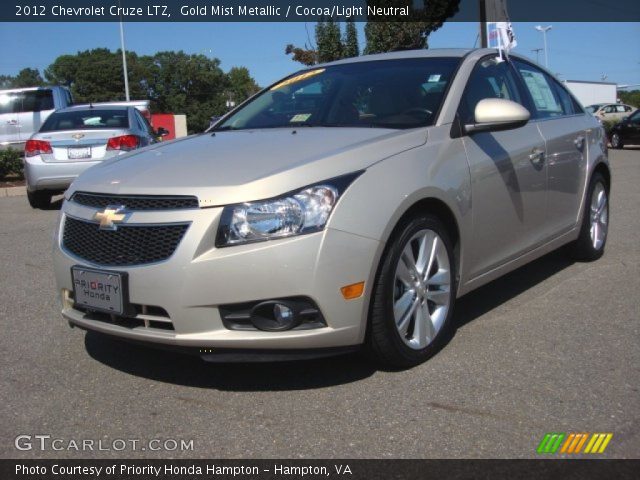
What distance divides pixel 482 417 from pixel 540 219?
197 cm

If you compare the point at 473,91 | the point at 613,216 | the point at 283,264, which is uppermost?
the point at 473,91

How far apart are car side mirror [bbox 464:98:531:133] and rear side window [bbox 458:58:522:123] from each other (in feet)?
0.36

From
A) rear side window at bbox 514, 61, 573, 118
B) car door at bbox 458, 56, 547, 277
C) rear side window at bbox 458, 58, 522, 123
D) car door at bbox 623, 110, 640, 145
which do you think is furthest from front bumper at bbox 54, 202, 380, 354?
car door at bbox 623, 110, 640, 145

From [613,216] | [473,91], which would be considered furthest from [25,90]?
[473,91]

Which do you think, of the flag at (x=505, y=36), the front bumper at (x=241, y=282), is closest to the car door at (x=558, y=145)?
the flag at (x=505, y=36)

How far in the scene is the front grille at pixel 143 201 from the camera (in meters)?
2.97

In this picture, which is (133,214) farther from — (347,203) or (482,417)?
(482,417)

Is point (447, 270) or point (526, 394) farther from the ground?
point (447, 270)

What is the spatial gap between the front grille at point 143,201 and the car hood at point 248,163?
2 cm

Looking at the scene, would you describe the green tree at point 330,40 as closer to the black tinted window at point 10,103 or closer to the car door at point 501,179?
the black tinted window at point 10,103

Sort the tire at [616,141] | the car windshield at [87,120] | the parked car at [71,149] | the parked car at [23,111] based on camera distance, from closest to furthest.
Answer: the parked car at [71,149], the car windshield at [87,120], the parked car at [23,111], the tire at [616,141]

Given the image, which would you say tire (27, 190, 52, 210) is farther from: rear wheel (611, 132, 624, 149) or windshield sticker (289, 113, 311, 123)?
rear wheel (611, 132, 624, 149)

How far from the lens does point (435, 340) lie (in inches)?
140
